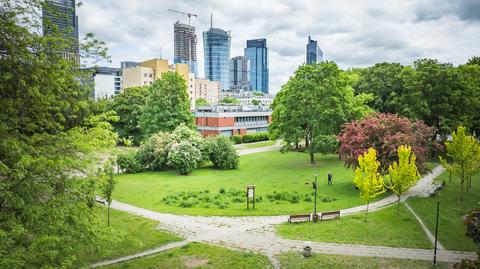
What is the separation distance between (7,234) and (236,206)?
18.8m

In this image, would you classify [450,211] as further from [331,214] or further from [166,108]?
[166,108]

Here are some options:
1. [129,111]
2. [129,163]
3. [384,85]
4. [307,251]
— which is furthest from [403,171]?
[129,111]

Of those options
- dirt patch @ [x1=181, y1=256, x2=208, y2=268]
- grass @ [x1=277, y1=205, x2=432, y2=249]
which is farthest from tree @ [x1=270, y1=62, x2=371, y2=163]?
dirt patch @ [x1=181, y1=256, x2=208, y2=268]

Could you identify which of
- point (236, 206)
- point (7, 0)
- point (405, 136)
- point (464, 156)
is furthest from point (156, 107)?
point (7, 0)

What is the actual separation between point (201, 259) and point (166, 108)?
122 feet

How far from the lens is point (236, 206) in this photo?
86.3 ft

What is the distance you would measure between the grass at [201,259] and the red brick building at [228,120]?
4769 cm

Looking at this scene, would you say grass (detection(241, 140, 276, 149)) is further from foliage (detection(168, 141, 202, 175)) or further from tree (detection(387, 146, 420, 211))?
tree (detection(387, 146, 420, 211))

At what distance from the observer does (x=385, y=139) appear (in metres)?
28.8

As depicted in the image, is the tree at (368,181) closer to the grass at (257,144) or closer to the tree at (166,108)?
the tree at (166,108)

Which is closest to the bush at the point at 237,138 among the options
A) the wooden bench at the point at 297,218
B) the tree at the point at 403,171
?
the tree at the point at 403,171

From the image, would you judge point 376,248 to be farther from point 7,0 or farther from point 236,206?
point 7,0

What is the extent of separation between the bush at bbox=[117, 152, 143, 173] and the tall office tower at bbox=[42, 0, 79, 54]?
28.2 m

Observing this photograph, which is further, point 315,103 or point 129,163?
point 315,103
